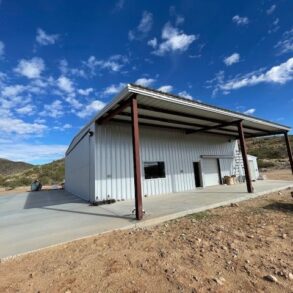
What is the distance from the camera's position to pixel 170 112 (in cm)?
931

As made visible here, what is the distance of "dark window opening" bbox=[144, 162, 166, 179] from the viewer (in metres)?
11.4

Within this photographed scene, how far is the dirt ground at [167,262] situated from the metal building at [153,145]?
190 centimetres

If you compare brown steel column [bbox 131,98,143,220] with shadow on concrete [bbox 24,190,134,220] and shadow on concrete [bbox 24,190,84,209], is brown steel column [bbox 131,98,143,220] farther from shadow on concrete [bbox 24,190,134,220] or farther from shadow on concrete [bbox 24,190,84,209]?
shadow on concrete [bbox 24,190,84,209]

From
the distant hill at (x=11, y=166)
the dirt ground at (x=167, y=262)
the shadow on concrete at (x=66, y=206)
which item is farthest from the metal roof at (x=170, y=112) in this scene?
the distant hill at (x=11, y=166)

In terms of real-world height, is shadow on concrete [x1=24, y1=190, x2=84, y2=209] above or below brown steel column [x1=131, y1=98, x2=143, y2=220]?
below

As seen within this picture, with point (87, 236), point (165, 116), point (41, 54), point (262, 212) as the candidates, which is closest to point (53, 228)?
point (87, 236)

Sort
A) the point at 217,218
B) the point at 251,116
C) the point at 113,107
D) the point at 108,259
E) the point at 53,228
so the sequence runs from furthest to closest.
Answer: the point at 251,116, the point at 113,107, the point at 217,218, the point at 53,228, the point at 108,259

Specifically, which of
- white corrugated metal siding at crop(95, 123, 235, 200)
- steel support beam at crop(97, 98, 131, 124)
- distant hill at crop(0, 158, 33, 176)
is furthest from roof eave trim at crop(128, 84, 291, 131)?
distant hill at crop(0, 158, 33, 176)

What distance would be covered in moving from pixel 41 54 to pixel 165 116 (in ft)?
22.8

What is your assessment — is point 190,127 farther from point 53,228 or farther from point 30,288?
point 30,288

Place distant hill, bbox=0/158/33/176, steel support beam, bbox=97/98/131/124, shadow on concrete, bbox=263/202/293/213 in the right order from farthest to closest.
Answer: distant hill, bbox=0/158/33/176, steel support beam, bbox=97/98/131/124, shadow on concrete, bbox=263/202/293/213

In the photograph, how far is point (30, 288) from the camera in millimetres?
2734

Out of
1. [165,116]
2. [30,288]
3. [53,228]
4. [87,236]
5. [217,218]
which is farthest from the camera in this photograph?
[165,116]

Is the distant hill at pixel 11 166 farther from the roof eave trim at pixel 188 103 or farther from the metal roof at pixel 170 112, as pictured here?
the roof eave trim at pixel 188 103
